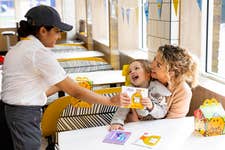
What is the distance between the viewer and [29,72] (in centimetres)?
196

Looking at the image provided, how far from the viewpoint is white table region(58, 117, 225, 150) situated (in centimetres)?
175

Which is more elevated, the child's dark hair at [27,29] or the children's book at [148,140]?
the child's dark hair at [27,29]

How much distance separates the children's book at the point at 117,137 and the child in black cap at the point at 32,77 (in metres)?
0.18

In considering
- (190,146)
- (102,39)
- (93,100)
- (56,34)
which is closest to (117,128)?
(93,100)

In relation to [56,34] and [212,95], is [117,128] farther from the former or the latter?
[212,95]

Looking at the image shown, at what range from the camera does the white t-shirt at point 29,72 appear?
6.32 ft

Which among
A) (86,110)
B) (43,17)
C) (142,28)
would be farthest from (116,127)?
(142,28)

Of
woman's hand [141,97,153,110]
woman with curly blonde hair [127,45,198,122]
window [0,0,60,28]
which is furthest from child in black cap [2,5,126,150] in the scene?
window [0,0,60,28]

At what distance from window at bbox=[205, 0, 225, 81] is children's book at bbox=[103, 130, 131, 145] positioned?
1261mm

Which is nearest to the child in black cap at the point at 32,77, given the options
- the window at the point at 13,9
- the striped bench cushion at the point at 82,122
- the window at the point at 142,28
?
the striped bench cushion at the point at 82,122

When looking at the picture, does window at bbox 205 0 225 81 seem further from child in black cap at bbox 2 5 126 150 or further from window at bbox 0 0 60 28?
window at bbox 0 0 60 28

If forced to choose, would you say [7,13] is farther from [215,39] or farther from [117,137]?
[117,137]

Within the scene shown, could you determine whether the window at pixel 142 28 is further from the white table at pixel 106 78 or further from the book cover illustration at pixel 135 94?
the book cover illustration at pixel 135 94

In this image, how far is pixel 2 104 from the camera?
83.8 inches
